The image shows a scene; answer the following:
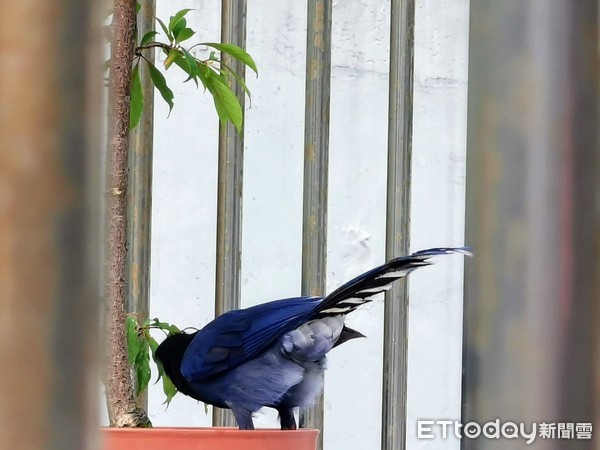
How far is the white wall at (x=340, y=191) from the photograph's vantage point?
1137 mm

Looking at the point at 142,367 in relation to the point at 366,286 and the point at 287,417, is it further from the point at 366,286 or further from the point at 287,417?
the point at 366,286

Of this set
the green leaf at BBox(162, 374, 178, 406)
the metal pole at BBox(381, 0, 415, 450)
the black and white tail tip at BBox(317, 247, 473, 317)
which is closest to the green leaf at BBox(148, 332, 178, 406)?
the green leaf at BBox(162, 374, 178, 406)

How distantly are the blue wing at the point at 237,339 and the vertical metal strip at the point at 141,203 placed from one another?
0.47 m

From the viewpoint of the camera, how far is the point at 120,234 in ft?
1.95

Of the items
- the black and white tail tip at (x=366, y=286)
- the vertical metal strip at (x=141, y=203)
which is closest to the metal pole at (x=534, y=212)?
the black and white tail tip at (x=366, y=286)

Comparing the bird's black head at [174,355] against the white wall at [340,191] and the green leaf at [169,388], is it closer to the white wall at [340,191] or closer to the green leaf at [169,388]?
the green leaf at [169,388]

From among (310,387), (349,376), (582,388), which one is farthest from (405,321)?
(582,388)

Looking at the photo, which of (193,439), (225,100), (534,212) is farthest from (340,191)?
(534,212)

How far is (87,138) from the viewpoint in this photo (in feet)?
0.30

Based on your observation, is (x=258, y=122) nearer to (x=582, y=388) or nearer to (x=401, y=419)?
(x=401, y=419)

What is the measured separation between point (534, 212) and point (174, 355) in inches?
23.4

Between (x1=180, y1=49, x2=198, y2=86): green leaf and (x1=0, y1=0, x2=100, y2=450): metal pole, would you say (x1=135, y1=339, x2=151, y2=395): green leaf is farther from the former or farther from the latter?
(x1=0, y1=0, x2=100, y2=450): metal pole

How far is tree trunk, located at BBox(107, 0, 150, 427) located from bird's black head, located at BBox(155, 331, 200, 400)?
7cm

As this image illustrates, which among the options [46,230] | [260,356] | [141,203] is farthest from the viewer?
[141,203]
